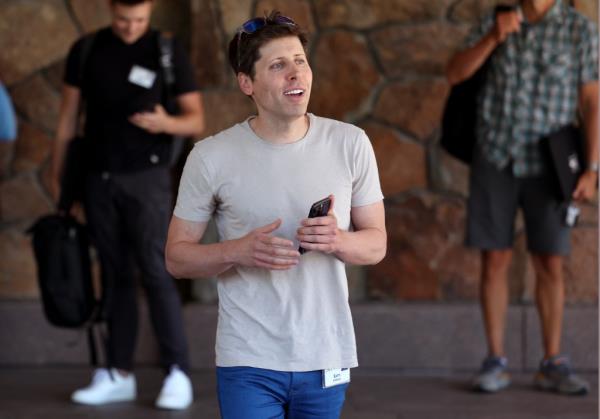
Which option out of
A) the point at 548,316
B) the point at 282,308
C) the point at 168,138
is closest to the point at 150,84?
the point at 168,138

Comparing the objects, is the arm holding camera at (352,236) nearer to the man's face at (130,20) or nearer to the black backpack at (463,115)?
the man's face at (130,20)

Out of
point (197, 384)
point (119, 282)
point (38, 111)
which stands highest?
point (38, 111)

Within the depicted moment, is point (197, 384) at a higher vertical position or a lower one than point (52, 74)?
lower

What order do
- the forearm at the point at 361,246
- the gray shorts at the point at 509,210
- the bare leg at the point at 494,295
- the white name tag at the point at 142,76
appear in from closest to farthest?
the forearm at the point at 361,246, the white name tag at the point at 142,76, the gray shorts at the point at 509,210, the bare leg at the point at 494,295

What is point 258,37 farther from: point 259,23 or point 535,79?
point 535,79

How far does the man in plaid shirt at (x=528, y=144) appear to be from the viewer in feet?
18.0

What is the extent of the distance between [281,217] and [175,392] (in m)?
2.55

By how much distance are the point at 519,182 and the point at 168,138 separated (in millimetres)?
1658

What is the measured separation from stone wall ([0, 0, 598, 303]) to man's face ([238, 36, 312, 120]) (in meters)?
3.19

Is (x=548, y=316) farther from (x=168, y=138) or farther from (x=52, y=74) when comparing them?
(x=52, y=74)

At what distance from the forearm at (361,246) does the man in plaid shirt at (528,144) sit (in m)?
2.52

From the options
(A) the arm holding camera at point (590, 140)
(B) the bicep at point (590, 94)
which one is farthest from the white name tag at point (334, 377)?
(B) the bicep at point (590, 94)

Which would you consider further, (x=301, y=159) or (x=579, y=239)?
(x=579, y=239)

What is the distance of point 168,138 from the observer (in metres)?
5.38
